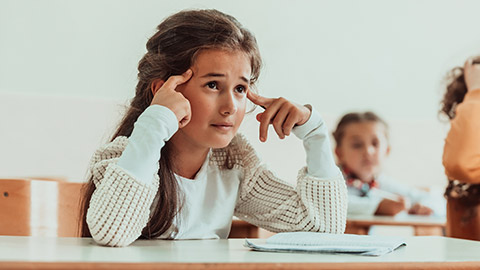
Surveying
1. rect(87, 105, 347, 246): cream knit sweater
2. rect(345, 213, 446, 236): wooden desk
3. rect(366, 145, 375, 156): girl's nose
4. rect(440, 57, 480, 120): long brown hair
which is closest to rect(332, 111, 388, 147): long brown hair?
rect(366, 145, 375, 156): girl's nose

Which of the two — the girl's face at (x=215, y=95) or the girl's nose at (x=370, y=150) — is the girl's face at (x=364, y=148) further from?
the girl's face at (x=215, y=95)

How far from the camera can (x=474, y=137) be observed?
6.84 ft

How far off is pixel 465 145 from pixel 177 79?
114 centimetres

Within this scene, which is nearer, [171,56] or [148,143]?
[148,143]

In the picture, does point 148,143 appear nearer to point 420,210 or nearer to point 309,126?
point 309,126

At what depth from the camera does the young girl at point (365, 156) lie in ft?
11.6

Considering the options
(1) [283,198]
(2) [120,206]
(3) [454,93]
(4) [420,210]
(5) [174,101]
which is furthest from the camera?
(4) [420,210]

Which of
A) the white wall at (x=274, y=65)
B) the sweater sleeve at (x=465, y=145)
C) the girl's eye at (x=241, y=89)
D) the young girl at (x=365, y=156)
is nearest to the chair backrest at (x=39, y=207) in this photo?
the girl's eye at (x=241, y=89)

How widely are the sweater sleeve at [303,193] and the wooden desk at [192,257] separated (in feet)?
1.01

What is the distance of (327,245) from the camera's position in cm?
103

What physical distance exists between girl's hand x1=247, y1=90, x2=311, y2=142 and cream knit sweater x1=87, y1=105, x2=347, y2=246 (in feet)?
0.16

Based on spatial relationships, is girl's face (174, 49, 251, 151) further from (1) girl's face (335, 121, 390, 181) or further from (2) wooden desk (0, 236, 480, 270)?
(1) girl's face (335, 121, 390, 181)

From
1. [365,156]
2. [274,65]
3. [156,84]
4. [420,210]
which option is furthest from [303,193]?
[274,65]

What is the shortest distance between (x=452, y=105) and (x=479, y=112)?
32 centimetres
